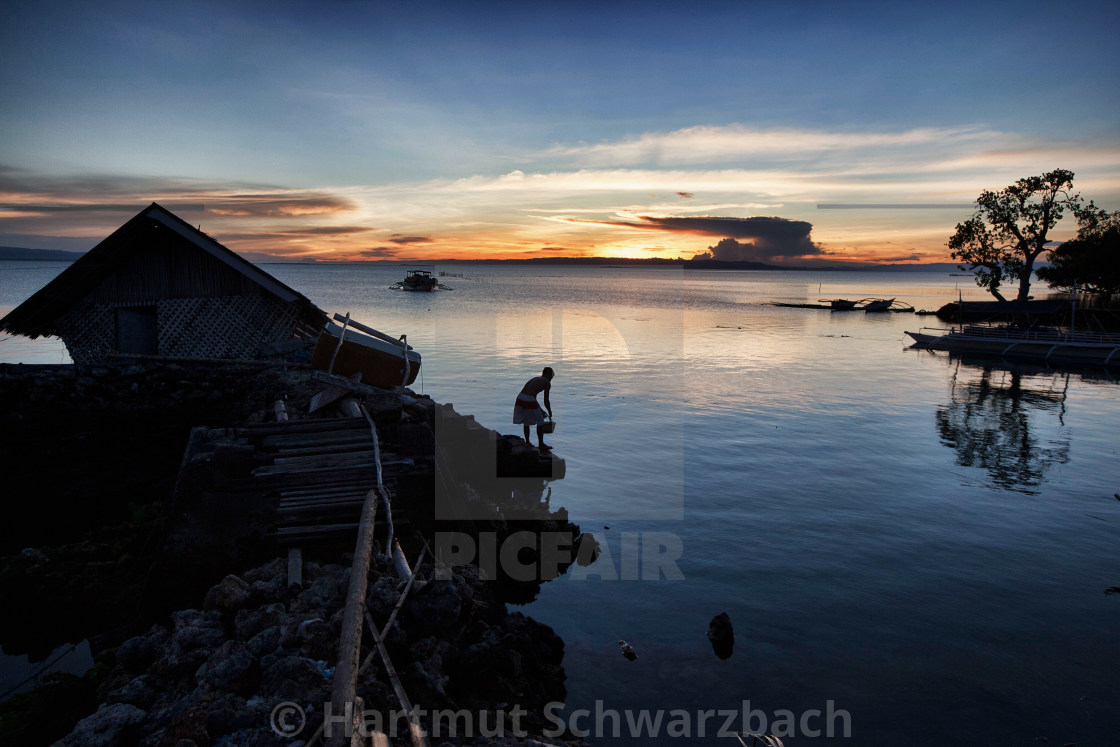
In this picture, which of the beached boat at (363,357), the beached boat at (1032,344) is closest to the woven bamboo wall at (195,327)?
the beached boat at (363,357)

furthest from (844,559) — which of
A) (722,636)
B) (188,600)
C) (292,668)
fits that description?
(188,600)

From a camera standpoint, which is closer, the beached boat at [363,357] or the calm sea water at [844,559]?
the calm sea water at [844,559]

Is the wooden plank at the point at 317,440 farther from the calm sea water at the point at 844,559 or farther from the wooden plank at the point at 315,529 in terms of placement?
the calm sea water at the point at 844,559

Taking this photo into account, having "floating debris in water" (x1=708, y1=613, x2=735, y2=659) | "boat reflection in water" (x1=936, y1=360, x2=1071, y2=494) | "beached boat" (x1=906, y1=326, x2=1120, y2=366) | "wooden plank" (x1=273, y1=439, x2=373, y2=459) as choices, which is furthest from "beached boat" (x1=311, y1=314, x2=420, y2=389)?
"beached boat" (x1=906, y1=326, x2=1120, y2=366)

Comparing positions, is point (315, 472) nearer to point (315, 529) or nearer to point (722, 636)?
point (315, 529)

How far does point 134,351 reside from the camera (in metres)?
17.1

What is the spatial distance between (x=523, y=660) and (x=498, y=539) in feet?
13.8

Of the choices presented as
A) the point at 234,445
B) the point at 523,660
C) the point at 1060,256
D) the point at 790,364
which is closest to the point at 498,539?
the point at 523,660

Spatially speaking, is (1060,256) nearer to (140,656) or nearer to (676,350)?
(676,350)

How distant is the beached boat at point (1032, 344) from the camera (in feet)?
143

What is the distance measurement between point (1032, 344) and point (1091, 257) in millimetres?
19368

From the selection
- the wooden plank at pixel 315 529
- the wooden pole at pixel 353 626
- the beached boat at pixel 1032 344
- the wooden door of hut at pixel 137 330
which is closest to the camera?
the wooden pole at pixel 353 626

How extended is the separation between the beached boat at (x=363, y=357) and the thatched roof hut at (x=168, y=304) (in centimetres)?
290

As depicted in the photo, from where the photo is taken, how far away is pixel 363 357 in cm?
1599
